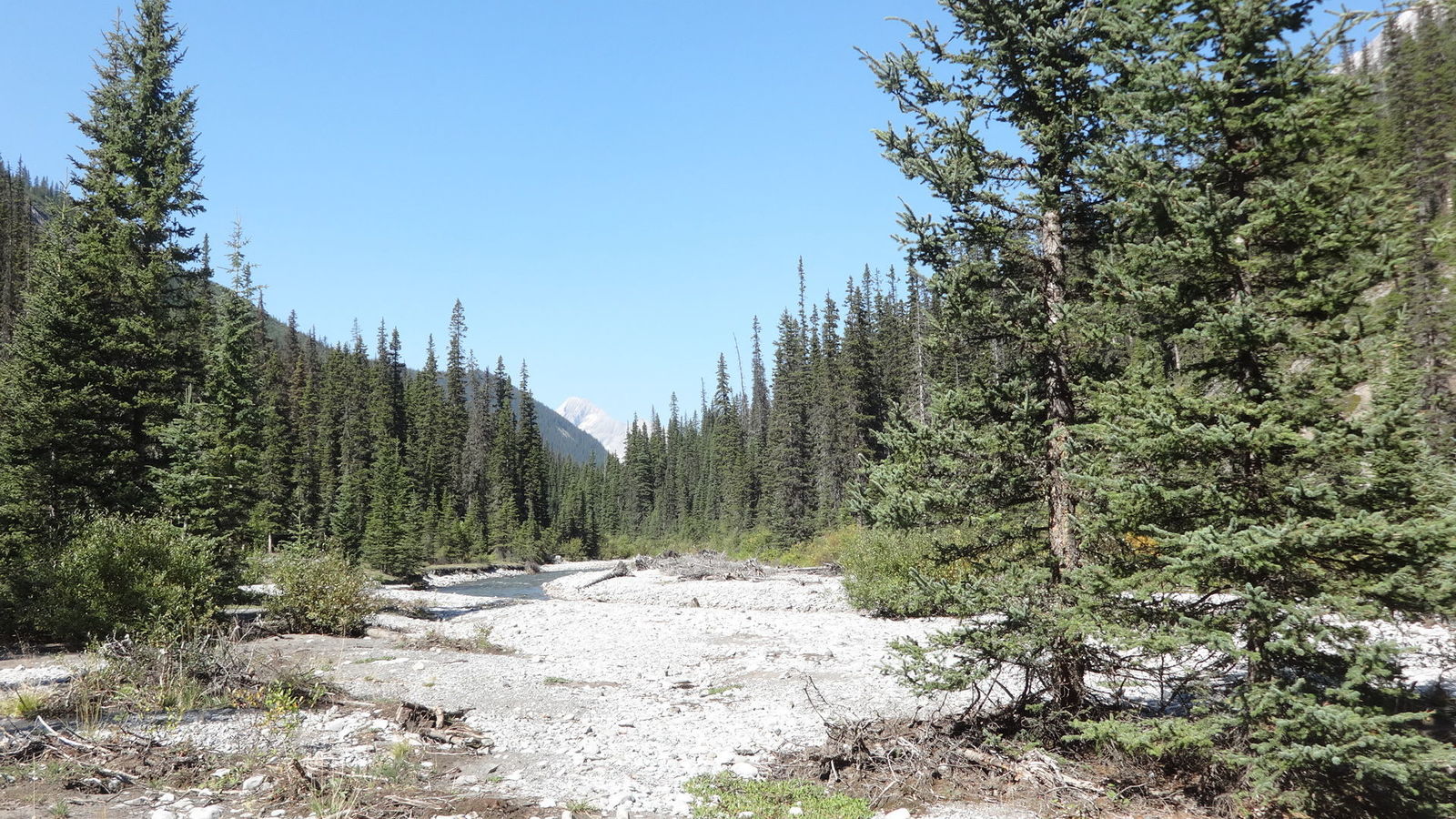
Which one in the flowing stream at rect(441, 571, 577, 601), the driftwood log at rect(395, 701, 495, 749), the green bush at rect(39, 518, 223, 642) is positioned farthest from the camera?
the flowing stream at rect(441, 571, 577, 601)

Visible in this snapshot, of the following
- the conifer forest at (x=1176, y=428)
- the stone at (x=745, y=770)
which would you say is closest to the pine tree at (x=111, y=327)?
the conifer forest at (x=1176, y=428)

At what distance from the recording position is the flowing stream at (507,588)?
128 feet

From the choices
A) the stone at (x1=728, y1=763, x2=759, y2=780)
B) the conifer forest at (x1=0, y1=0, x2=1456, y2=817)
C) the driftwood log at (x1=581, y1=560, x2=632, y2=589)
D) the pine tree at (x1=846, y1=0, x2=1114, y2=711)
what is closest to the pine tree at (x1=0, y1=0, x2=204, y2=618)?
the conifer forest at (x1=0, y1=0, x2=1456, y2=817)

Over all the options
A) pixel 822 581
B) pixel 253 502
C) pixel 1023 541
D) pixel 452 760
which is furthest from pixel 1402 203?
pixel 253 502

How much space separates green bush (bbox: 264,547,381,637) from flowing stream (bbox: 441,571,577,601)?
57.4 feet

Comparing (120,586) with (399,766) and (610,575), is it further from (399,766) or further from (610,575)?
(610,575)

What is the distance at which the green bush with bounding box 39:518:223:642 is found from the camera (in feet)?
46.9

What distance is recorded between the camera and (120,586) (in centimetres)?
1466

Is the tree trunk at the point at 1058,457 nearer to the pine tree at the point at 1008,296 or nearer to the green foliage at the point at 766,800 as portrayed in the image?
the pine tree at the point at 1008,296

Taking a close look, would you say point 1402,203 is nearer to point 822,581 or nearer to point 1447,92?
point 822,581

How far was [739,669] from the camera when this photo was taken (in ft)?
48.4

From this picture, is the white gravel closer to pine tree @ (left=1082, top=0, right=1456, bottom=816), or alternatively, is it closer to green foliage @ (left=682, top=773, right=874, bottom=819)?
green foliage @ (left=682, top=773, right=874, bottom=819)

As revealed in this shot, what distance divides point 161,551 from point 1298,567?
18925mm

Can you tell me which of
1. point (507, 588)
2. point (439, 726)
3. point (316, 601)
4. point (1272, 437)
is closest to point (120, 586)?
point (316, 601)
